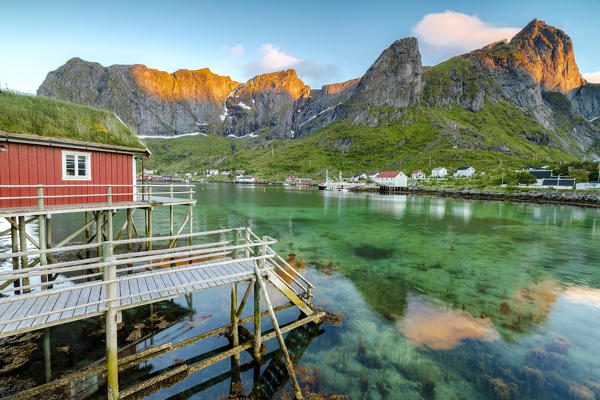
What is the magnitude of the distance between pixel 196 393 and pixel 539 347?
11.8 metres

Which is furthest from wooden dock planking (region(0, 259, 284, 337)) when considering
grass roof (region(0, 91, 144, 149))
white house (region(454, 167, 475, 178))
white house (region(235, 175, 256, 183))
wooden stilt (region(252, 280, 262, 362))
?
white house (region(235, 175, 256, 183))

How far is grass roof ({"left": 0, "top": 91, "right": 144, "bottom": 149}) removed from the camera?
13.3 m

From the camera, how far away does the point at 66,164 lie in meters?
14.6

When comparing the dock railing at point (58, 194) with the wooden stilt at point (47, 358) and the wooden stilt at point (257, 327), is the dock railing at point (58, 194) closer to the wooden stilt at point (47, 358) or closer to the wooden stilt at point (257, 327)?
the wooden stilt at point (47, 358)

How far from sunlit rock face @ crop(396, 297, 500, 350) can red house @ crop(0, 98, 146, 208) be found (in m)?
13.5

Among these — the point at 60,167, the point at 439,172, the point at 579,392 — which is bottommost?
the point at 579,392

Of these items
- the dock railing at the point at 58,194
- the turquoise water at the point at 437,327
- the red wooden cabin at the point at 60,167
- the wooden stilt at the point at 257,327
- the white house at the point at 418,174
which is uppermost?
the white house at the point at 418,174

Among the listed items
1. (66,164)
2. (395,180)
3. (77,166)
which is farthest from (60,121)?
(395,180)

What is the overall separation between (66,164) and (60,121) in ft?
7.98

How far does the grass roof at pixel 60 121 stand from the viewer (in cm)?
1333

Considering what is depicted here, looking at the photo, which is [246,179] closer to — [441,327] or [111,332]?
[441,327]

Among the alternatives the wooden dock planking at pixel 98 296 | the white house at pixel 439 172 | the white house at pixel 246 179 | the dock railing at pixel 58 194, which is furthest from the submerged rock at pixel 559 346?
the white house at pixel 246 179

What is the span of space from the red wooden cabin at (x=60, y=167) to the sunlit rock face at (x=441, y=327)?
44.5 ft

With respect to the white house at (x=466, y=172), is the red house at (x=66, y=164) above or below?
below
